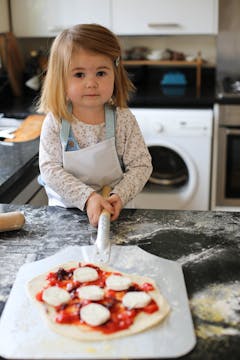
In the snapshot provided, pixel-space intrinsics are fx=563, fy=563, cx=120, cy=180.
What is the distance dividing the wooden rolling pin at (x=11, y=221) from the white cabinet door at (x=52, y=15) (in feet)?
6.17

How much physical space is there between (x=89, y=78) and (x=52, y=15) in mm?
1713

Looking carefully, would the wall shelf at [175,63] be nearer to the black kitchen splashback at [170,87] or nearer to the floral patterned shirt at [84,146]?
the black kitchen splashback at [170,87]

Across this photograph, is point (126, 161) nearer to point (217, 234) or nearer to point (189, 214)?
point (189, 214)

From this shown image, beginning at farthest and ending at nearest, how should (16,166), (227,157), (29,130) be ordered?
(227,157), (29,130), (16,166)

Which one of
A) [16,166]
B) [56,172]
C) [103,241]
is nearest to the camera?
[103,241]

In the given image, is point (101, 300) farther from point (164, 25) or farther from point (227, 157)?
point (164, 25)

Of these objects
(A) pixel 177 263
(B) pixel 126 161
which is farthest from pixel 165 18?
(A) pixel 177 263

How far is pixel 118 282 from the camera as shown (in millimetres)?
1009

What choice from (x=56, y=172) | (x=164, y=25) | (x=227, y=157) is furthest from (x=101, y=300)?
(x=164, y=25)

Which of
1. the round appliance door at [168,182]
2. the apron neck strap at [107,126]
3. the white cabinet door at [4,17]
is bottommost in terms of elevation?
the round appliance door at [168,182]

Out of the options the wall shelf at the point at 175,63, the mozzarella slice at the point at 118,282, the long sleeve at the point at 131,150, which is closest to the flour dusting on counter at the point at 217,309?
the mozzarella slice at the point at 118,282

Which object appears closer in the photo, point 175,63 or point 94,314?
point 94,314

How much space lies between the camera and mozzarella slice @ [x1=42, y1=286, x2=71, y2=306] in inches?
37.8

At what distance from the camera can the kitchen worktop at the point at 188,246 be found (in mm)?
895
